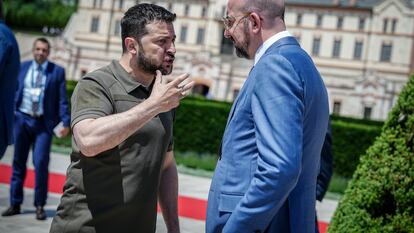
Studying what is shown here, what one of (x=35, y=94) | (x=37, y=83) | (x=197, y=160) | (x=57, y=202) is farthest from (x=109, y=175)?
(x=197, y=160)

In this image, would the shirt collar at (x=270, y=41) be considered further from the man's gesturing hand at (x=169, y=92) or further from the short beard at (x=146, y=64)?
the short beard at (x=146, y=64)

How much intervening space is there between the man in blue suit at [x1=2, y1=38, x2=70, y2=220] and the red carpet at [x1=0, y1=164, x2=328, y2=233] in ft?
5.66

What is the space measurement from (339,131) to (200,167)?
3.60 metres

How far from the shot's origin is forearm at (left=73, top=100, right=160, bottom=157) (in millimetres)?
2100

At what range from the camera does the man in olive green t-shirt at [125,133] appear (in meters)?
2.14

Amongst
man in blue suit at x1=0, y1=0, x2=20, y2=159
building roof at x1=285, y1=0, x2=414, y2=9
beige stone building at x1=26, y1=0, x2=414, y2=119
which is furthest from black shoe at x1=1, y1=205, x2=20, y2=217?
building roof at x1=285, y1=0, x2=414, y2=9

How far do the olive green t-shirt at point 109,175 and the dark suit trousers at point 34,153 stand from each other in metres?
3.62

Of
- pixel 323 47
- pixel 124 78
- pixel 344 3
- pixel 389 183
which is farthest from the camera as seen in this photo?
pixel 344 3

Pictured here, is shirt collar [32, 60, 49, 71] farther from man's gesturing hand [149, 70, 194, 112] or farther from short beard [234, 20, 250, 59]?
short beard [234, 20, 250, 59]

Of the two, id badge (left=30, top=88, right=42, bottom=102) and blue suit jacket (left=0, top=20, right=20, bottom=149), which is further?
id badge (left=30, top=88, right=42, bottom=102)

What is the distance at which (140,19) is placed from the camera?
7.90ft

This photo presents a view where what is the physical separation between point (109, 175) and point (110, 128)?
10.0 inches

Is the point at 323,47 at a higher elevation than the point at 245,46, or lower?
higher

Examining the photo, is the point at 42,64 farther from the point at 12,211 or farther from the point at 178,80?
the point at 178,80
